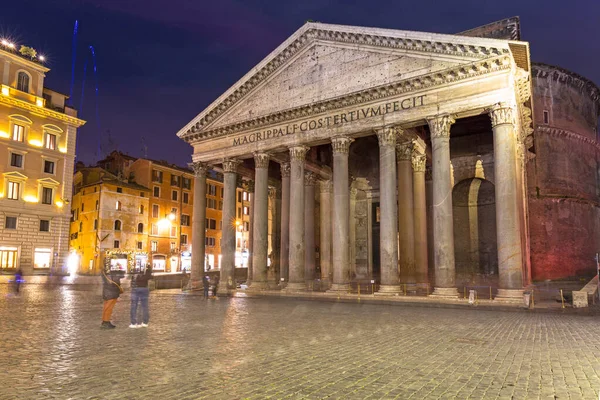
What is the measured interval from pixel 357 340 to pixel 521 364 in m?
3.42

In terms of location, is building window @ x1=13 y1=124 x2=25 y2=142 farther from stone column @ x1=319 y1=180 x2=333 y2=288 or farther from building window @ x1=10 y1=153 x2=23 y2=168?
stone column @ x1=319 y1=180 x2=333 y2=288

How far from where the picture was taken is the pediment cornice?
18.7m

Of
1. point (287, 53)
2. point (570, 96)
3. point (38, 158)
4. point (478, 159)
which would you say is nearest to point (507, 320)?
point (478, 159)

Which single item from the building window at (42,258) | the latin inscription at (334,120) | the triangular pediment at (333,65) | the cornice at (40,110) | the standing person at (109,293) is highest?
the cornice at (40,110)

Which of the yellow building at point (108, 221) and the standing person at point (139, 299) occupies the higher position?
the yellow building at point (108, 221)

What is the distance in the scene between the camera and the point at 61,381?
6090 millimetres

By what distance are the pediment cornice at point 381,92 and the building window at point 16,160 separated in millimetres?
20867

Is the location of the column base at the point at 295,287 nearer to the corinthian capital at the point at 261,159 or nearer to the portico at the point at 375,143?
the portico at the point at 375,143

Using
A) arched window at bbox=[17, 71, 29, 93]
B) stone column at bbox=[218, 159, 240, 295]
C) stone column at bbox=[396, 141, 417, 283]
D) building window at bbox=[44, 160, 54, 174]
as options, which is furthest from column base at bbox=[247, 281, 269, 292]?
arched window at bbox=[17, 71, 29, 93]

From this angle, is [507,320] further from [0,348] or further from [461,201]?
[461,201]

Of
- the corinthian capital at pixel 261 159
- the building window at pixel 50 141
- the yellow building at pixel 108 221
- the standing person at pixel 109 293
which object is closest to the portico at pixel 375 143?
the corinthian capital at pixel 261 159

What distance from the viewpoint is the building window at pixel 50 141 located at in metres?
40.8

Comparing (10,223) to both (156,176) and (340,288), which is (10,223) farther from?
(340,288)

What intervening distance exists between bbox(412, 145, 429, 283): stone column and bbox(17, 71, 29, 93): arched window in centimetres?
3470
